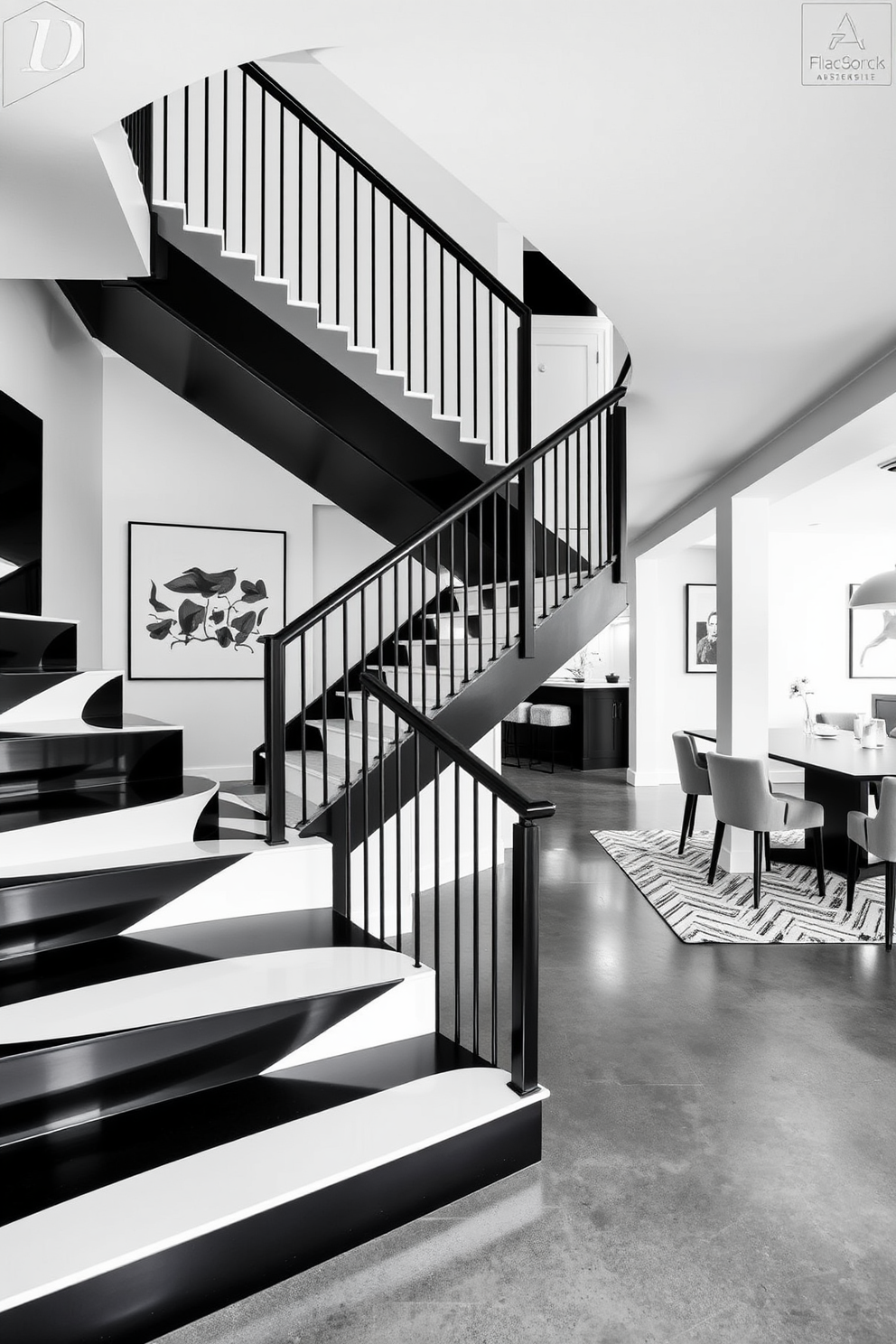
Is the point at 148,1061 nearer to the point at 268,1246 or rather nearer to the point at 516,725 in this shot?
the point at 268,1246

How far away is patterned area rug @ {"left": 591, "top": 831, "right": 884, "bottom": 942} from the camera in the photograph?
13.8 feet

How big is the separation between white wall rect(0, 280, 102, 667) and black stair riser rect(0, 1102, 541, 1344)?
381 centimetres

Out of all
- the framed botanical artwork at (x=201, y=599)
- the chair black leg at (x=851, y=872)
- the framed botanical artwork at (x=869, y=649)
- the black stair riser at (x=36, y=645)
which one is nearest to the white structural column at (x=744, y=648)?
the chair black leg at (x=851, y=872)

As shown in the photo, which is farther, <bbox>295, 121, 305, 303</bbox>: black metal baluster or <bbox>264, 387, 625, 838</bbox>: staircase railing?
<bbox>295, 121, 305, 303</bbox>: black metal baluster

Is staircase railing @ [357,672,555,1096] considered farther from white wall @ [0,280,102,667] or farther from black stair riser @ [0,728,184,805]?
white wall @ [0,280,102,667]

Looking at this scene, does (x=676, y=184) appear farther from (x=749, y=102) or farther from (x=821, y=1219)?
(x=821, y=1219)

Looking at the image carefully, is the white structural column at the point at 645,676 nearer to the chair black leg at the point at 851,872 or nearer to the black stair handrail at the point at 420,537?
the chair black leg at the point at 851,872

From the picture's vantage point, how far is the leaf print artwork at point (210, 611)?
655 centimetres

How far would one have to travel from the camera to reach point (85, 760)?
2859 mm

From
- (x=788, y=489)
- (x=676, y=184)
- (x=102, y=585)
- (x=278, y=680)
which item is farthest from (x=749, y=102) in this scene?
(x=102, y=585)

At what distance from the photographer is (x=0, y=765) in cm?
270

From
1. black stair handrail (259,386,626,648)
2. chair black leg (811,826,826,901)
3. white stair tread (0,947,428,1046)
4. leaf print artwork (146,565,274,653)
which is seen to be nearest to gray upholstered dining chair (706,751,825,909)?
chair black leg (811,826,826,901)

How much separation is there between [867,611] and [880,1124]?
8168 millimetres

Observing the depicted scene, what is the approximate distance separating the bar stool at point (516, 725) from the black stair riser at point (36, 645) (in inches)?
265
